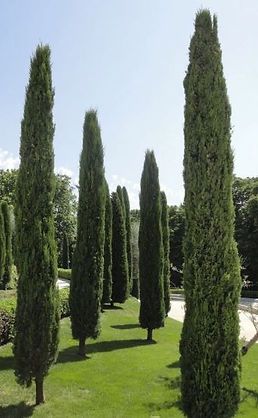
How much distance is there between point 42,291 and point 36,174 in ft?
7.69

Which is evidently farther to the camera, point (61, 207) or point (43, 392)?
point (61, 207)

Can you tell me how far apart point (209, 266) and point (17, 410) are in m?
4.61

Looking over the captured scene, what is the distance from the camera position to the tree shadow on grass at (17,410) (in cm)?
831

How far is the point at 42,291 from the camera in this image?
9.13 metres

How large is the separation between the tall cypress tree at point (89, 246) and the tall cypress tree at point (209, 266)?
6.44 m

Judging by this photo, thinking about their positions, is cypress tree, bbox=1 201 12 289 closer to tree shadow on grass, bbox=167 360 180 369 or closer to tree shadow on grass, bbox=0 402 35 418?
tree shadow on grass, bbox=167 360 180 369

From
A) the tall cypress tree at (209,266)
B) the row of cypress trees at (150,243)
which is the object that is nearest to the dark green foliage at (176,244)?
the row of cypress trees at (150,243)

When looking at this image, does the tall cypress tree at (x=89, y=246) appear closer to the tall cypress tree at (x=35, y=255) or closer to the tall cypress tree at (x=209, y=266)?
the tall cypress tree at (x=35, y=255)

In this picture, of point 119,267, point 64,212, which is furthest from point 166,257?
point 64,212

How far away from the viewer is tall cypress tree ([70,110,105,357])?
13.5m

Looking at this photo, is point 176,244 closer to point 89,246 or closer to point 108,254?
point 108,254

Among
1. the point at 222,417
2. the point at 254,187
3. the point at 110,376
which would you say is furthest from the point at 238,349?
the point at 254,187

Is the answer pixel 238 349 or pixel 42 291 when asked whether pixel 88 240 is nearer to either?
pixel 42 291

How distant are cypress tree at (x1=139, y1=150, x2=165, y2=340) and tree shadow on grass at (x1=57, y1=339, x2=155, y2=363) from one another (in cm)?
130
